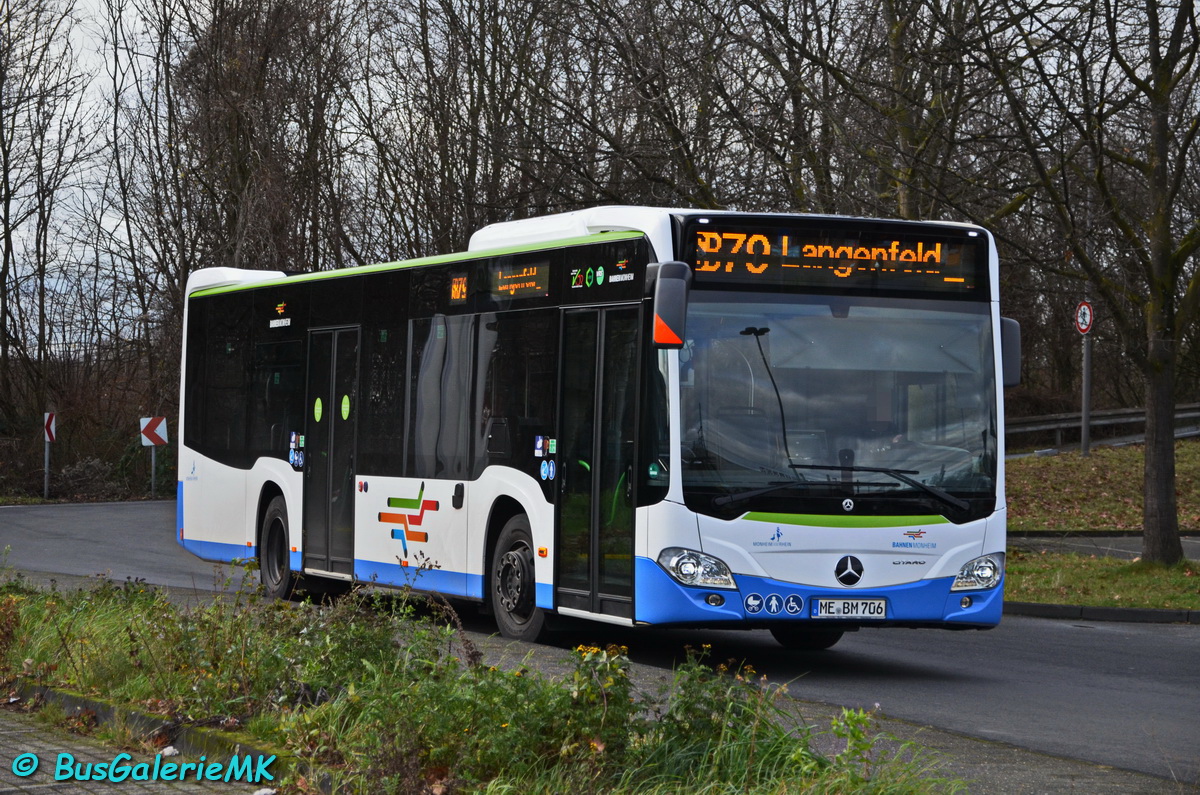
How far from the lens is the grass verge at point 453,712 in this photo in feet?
18.9

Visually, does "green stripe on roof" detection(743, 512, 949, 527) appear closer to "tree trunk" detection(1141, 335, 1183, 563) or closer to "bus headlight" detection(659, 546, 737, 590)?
"bus headlight" detection(659, 546, 737, 590)

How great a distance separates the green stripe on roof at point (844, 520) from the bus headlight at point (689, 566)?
399 mm

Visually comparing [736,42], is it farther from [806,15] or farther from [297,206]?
[297,206]

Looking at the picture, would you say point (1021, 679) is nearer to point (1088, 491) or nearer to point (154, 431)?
point (1088, 491)

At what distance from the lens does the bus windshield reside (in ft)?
35.5

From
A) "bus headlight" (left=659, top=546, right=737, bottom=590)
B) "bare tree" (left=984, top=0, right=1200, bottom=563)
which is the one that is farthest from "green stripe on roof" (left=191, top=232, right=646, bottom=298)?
"bare tree" (left=984, top=0, right=1200, bottom=563)

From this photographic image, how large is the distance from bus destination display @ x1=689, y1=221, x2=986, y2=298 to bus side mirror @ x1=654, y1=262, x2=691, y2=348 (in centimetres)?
50

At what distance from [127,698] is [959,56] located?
12.8 m

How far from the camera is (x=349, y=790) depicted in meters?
6.04

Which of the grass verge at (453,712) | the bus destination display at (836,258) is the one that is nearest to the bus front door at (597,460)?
the bus destination display at (836,258)

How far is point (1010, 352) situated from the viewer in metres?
11.5

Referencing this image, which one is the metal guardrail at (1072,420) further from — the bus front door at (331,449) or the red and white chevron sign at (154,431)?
the bus front door at (331,449)

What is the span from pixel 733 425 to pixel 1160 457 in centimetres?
913

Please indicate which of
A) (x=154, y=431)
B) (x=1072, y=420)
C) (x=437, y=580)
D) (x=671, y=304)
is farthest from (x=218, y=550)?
(x=1072, y=420)
